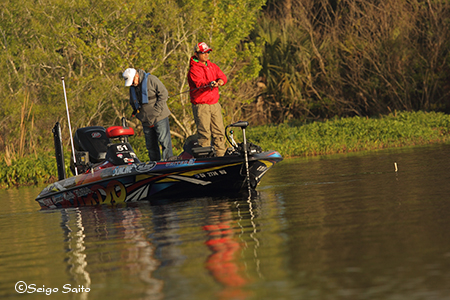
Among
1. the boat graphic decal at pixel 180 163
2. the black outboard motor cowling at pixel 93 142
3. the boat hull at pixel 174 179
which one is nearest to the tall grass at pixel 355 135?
the black outboard motor cowling at pixel 93 142

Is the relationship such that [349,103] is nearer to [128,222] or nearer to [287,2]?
[287,2]

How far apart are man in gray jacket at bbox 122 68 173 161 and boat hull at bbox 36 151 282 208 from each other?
76 centimetres

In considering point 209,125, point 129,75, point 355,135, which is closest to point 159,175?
point 209,125

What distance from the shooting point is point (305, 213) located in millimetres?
7230

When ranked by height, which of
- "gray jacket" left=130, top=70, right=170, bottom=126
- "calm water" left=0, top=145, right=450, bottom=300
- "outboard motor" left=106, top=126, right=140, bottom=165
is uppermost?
"gray jacket" left=130, top=70, right=170, bottom=126

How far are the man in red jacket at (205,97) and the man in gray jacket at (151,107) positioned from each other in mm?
519

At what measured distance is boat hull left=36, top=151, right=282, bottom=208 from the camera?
950cm

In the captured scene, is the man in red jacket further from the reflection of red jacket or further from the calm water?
the calm water

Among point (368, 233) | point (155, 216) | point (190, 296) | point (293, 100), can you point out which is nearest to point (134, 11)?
point (293, 100)

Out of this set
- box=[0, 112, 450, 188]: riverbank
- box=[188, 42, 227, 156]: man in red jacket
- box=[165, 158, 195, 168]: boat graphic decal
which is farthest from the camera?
box=[0, 112, 450, 188]: riverbank

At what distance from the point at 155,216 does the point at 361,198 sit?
234 cm

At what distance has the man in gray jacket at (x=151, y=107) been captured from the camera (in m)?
10.6

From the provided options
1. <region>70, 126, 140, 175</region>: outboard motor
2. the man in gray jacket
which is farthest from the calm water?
the man in gray jacket

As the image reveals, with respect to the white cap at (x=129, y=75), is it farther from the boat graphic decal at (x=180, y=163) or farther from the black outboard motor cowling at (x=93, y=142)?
the boat graphic decal at (x=180, y=163)
